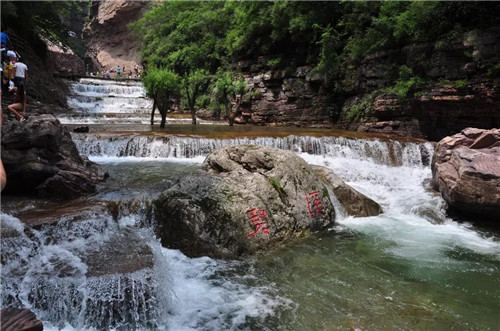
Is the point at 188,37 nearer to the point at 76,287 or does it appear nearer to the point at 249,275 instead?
the point at 249,275

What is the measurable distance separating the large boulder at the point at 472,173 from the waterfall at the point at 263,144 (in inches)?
119

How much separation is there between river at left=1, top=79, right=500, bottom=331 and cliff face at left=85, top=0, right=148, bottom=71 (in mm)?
41764

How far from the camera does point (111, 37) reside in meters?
45.3

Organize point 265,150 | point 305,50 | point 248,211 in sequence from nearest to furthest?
point 248,211
point 265,150
point 305,50

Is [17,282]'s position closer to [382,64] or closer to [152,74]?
[152,74]

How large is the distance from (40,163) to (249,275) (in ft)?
15.9

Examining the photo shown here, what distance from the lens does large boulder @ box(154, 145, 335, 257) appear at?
5.40 meters

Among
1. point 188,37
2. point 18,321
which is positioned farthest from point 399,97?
point 188,37

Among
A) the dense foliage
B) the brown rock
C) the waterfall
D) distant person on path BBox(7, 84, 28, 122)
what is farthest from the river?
the dense foliage

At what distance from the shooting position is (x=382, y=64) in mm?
16109

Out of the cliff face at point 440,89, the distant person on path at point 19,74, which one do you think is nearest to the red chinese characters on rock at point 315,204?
the distant person on path at point 19,74

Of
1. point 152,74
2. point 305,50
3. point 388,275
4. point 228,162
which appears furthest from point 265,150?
point 305,50

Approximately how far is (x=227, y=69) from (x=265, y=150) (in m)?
18.0

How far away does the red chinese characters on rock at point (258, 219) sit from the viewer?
5707mm
